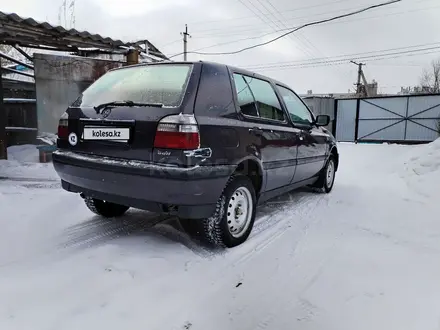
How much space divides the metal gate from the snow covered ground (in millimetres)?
9605

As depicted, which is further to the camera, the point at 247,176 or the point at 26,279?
the point at 247,176

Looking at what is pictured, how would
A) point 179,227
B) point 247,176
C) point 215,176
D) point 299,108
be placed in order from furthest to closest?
point 299,108 < point 179,227 < point 247,176 < point 215,176

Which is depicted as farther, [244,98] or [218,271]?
[244,98]

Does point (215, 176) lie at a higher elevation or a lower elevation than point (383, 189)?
higher

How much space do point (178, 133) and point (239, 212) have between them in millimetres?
991

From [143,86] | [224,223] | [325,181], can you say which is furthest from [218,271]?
[325,181]

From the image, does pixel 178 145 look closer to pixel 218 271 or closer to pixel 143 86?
pixel 143 86

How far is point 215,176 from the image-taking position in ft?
7.78

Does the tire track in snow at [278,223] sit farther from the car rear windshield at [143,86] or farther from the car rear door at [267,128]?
the car rear windshield at [143,86]

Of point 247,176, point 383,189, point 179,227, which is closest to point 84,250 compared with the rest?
point 179,227

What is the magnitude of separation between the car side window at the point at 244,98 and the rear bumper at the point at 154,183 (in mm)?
611

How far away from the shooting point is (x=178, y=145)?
7.22 ft

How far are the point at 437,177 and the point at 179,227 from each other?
14.0 feet

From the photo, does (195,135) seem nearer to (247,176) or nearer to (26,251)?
(247,176)
